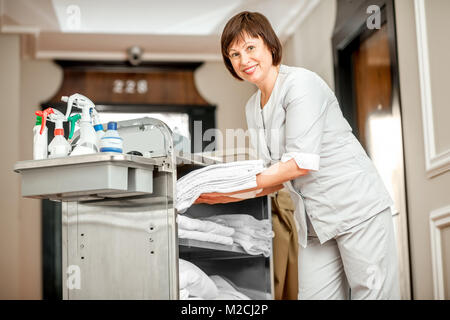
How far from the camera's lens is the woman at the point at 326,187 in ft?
4.32

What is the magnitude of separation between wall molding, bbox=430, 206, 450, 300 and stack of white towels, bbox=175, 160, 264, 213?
601mm

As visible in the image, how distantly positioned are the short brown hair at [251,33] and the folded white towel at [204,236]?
0.36 metres

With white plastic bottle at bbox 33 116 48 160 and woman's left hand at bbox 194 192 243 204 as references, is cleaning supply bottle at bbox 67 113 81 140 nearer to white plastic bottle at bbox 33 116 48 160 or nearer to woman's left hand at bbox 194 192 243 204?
white plastic bottle at bbox 33 116 48 160

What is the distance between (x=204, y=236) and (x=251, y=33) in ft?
1.53

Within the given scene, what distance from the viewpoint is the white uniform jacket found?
1.29 m

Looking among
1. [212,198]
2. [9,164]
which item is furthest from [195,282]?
[9,164]

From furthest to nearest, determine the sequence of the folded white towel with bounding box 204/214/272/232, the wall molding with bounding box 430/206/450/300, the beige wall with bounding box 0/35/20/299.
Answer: the beige wall with bounding box 0/35/20/299 < the wall molding with bounding box 430/206/450/300 < the folded white towel with bounding box 204/214/272/232

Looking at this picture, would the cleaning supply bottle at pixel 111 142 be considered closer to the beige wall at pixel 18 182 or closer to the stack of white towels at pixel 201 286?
the stack of white towels at pixel 201 286

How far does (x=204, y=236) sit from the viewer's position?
57.1 inches

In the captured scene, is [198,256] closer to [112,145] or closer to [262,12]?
[112,145]

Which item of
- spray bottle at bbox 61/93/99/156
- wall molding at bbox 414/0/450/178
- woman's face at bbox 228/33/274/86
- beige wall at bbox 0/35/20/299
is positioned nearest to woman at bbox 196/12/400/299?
woman's face at bbox 228/33/274/86

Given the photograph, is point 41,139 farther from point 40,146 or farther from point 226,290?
point 226,290

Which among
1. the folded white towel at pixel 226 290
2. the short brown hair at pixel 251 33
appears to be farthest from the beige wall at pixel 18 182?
the short brown hair at pixel 251 33

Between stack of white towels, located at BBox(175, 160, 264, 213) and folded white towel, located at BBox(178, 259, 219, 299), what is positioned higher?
stack of white towels, located at BBox(175, 160, 264, 213)
